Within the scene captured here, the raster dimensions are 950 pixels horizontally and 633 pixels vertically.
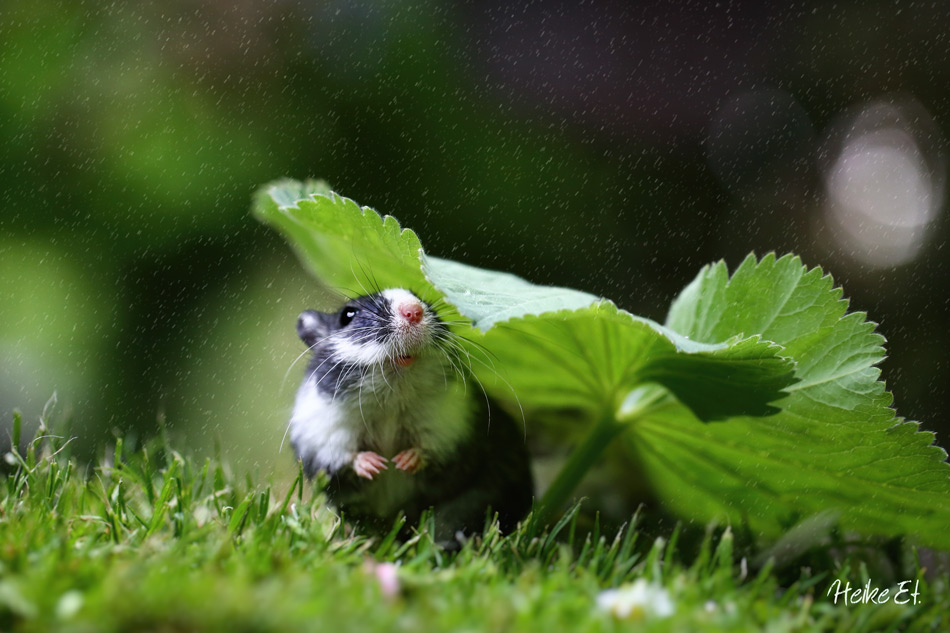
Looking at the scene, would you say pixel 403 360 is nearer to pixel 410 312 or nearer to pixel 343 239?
pixel 410 312

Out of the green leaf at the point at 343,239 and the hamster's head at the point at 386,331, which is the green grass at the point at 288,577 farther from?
the green leaf at the point at 343,239

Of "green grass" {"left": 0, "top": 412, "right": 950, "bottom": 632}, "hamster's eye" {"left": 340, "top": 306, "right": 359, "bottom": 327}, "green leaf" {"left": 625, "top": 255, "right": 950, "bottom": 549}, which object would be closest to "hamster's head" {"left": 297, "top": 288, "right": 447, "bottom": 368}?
"hamster's eye" {"left": 340, "top": 306, "right": 359, "bottom": 327}

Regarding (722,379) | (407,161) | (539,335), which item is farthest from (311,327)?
(407,161)

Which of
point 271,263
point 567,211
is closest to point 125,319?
point 271,263

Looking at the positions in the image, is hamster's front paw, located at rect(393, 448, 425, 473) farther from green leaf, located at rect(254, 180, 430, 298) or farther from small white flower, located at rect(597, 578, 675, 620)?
small white flower, located at rect(597, 578, 675, 620)

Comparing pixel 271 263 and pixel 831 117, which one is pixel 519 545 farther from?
pixel 831 117

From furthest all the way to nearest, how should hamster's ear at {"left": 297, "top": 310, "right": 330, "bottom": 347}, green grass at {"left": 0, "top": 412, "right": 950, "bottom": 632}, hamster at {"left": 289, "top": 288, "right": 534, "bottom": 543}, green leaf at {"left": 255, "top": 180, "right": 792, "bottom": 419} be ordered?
hamster's ear at {"left": 297, "top": 310, "right": 330, "bottom": 347}
hamster at {"left": 289, "top": 288, "right": 534, "bottom": 543}
green leaf at {"left": 255, "top": 180, "right": 792, "bottom": 419}
green grass at {"left": 0, "top": 412, "right": 950, "bottom": 632}
